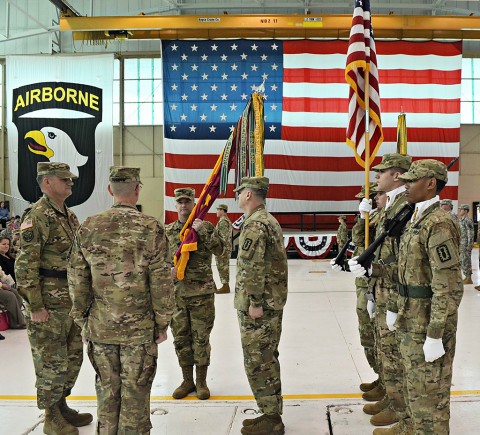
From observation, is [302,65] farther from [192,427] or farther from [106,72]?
[192,427]

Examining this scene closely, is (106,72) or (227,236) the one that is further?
(106,72)

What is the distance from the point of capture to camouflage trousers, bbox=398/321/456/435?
2.97 m

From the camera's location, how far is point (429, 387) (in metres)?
2.97

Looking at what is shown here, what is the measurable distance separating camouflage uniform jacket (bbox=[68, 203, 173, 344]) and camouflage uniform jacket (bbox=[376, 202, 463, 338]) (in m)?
1.34

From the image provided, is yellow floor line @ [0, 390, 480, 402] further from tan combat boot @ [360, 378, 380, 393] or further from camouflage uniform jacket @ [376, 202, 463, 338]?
camouflage uniform jacket @ [376, 202, 463, 338]

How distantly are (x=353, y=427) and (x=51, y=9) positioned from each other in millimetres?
21211

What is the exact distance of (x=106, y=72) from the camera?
1817cm

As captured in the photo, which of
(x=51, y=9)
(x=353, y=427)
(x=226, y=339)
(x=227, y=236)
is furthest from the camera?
(x=51, y=9)

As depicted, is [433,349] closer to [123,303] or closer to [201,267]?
[123,303]

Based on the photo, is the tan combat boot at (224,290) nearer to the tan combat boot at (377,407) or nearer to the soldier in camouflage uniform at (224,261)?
the soldier in camouflage uniform at (224,261)

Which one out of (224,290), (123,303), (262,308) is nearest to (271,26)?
(224,290)

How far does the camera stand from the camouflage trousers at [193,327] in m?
4.52

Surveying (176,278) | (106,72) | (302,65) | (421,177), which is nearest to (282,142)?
(302,65)

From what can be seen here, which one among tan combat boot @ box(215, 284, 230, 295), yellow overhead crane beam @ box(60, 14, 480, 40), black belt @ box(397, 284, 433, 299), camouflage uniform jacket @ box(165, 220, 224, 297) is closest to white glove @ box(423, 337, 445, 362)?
black belt @ box(397, 284, 433, 299)
